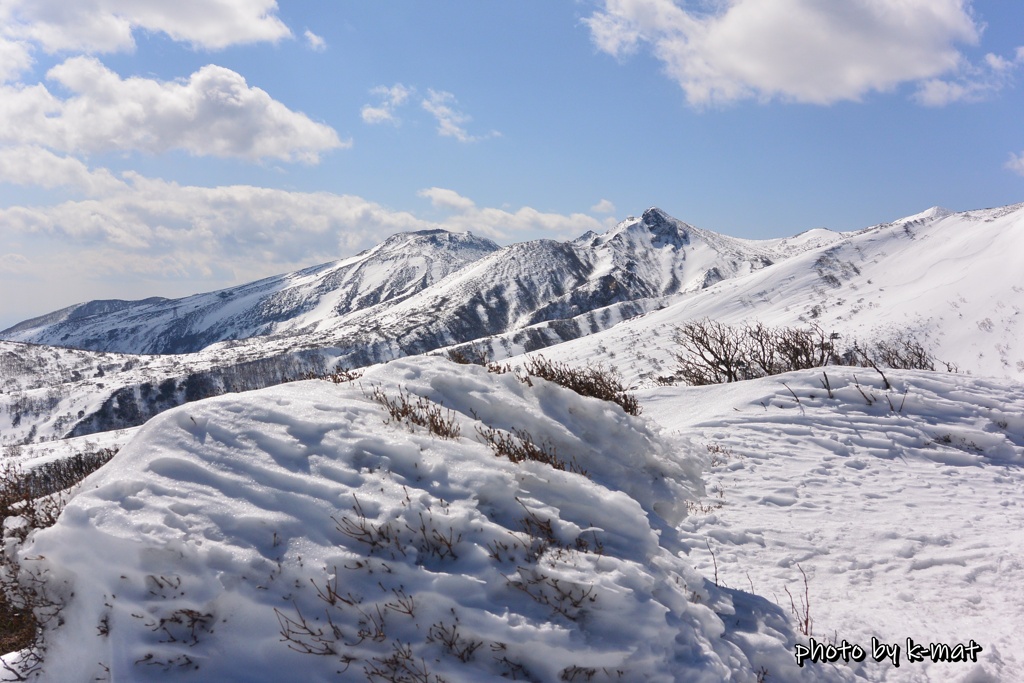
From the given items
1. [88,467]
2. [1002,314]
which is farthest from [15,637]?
[1002,314]

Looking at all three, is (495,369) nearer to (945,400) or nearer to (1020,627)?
(1020,627)

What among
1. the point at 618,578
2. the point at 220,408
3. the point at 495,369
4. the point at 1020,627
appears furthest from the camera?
the point at 495,369

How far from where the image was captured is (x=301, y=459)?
5570mm

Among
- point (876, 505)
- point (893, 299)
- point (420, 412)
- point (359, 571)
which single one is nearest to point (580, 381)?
point (420, 412)

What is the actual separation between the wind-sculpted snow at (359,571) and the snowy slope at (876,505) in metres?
1.07

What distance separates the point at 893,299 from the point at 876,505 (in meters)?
57.6

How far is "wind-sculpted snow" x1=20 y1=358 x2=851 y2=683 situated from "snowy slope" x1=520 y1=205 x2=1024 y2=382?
33.7m

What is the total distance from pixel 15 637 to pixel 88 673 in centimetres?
111

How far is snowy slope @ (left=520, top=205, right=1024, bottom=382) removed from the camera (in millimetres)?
37125

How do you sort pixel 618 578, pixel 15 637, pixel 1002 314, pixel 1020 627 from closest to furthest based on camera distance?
pixel 15 637
pixel 618 578
pixel 1020 627
pixel 1002 314

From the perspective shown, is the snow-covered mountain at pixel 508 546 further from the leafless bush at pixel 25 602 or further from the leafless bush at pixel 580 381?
the leafless bush at pixel 580 381

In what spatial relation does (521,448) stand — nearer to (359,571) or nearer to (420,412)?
(420,412)

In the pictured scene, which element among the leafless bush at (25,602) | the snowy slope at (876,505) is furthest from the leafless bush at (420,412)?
the snowy slope at (876,505)

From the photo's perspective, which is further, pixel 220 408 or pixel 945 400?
pixel 945 400
